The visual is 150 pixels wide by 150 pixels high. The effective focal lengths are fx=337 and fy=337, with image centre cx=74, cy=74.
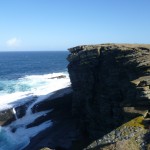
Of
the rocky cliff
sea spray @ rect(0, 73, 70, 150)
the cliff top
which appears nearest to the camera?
the rocky cliff

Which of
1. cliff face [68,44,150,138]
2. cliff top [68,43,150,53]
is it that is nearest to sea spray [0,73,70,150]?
cliff face [68,44,150,138]

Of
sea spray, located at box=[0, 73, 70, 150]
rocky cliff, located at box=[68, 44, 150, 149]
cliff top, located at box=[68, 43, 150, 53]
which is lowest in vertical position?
sea spray, located at box=[0, 73, 70, 150]

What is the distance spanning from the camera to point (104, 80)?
53531 millimetres

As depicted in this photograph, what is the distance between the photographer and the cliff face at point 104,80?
46472mm

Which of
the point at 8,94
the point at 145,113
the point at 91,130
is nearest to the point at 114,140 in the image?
the point at 145,113

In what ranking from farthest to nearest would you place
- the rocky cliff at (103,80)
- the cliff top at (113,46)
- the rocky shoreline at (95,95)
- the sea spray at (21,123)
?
the cliff top at (113,46)
the sea spray at (21,123)
the rocky cliff at (103,80)
the rocky shoreline at (95,95)

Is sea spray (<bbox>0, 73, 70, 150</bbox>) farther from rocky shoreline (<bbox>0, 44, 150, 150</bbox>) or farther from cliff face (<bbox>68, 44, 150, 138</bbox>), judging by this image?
cliff face (<bbox>68, 44, 150, 138</bbox>)

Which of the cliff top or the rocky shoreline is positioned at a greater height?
the cliff top

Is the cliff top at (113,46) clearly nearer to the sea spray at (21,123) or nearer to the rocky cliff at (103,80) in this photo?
the rocky cliff at (103,80)

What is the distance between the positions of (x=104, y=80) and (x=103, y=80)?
1.11 ft

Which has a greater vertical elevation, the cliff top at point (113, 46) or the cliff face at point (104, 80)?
the cliff top at point (113, 46)

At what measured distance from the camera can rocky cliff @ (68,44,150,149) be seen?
46469 millimetres

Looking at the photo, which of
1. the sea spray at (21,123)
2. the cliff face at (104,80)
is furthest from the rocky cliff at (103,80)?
the sea spray at (21,123)

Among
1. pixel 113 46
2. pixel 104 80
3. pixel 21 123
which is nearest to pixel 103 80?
pixel 104 80
